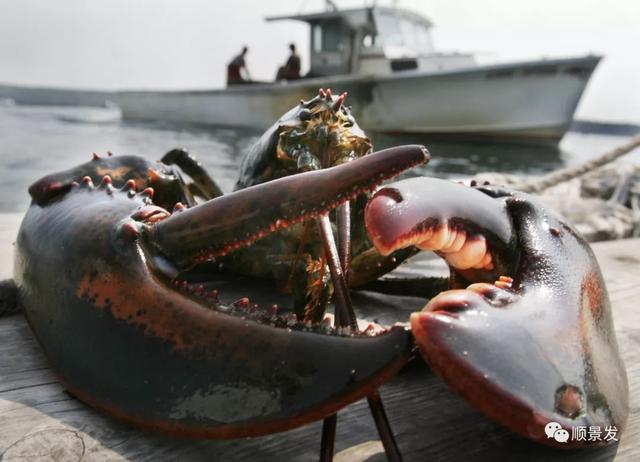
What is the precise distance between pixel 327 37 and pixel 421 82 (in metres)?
3.07

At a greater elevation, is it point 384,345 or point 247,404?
point 384,345

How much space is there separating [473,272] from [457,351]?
1.54ft

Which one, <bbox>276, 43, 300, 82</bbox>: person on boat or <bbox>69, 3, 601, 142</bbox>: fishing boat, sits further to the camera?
<bbox>276, 43, 300, 82</bbox>: person on boat

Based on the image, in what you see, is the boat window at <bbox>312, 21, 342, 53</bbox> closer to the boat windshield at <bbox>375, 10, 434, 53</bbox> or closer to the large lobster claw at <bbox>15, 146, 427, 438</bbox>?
the boat windshield at <bbox>375, 10, 434, 53</bbox>

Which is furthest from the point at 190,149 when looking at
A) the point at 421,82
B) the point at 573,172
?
the point at 573,172

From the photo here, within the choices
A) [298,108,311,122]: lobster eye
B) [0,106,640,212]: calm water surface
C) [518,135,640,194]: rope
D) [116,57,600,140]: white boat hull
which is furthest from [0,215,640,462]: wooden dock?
[116,57,600,140]: white boat hull

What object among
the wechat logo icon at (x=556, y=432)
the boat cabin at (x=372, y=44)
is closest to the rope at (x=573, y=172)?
the wechat logo icon at (x=556, y=432)

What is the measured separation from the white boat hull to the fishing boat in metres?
0.03

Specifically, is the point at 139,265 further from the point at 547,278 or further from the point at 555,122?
the point at 555,122

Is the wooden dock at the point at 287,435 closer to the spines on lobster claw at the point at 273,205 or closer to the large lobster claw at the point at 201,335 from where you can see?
the large lobster claw at the point at 201,335

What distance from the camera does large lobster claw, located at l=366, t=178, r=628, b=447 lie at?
2.47 feet

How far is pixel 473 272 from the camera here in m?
1.19

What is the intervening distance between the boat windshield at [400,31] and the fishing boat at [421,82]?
26 millimetres

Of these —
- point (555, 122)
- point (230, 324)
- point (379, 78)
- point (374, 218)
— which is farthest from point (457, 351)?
point (555, 122)
